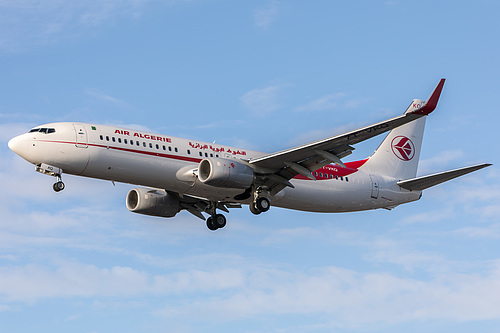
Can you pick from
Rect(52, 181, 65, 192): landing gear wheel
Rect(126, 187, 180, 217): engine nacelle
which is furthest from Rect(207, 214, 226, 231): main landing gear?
Rect(52, 181, 65, 192): landing gear wheel

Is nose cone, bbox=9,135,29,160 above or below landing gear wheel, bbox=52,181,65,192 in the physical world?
above

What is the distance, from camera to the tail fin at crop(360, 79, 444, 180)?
49.8 metres

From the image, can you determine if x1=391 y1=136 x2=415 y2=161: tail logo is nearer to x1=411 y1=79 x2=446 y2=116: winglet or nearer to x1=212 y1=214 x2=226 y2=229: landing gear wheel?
x1=212 y1=214 x2=226 y2=229: landing gear wheel

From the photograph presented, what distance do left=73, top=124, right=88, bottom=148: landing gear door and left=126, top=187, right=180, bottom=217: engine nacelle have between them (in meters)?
7.70

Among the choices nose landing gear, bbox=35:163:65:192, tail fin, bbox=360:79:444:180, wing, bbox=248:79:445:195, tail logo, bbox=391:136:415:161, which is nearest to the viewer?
wing, bbox=248:79:445:195

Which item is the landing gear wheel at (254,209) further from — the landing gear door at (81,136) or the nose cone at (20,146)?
the nose cone at (20,146)

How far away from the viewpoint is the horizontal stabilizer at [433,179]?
40.9 m

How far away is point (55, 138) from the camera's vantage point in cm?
3931

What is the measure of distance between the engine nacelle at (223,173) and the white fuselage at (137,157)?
0.81 metres

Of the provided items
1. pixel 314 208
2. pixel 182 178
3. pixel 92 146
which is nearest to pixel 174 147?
pixel 182 178

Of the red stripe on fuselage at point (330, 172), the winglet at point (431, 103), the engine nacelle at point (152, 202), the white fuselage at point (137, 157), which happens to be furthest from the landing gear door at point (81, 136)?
the winglet at point (431, 103)

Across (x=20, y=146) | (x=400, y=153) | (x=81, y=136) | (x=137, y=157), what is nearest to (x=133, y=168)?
(x=137, y=157)

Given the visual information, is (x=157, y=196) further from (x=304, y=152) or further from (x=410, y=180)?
(x=410, y=180)

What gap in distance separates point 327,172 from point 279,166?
4.74 meters
